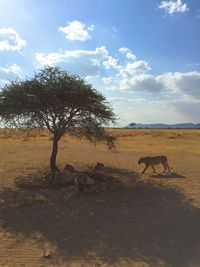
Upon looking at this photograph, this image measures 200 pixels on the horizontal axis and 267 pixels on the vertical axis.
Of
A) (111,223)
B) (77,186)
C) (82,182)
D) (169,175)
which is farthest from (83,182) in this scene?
(169,175)

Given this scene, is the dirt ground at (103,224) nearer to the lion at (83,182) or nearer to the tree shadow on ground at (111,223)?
the tree shadow on ground at (111,223)

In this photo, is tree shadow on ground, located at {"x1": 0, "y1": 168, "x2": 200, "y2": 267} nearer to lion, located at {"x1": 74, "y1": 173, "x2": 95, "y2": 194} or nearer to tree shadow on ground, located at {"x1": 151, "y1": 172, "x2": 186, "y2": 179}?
lion, located at {"x1": 74, "y1": 173, "x2": 95, "y2": 194}

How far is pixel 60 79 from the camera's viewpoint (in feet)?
61.8

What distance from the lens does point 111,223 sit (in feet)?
38.8

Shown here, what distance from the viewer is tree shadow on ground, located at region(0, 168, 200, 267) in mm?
9648

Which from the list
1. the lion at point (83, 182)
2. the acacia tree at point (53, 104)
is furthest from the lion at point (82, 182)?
the acacia tree at point (53, 104)

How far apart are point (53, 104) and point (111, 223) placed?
7.80m

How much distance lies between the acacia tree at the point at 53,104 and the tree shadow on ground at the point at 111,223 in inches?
162

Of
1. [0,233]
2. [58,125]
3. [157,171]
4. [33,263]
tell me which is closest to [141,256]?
[33,263]

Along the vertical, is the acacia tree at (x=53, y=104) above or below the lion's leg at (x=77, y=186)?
above

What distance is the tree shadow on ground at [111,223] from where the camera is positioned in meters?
9.65

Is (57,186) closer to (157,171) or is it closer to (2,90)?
(2,90)

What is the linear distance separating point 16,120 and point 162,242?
10.7 m

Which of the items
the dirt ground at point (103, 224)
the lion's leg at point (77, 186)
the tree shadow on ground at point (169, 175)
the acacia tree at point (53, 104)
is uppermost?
the acacia tree at point (53, 104)
